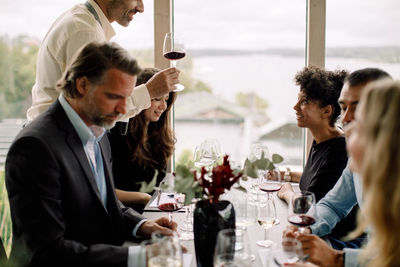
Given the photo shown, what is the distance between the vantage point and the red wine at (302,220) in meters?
1.45

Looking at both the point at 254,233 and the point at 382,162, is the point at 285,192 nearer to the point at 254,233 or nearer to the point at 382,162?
the point at 254,233

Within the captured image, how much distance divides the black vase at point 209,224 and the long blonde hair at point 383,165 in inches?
17.5

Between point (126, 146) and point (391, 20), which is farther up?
point (391, 20)

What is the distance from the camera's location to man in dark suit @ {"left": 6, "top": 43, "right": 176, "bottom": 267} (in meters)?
1.30

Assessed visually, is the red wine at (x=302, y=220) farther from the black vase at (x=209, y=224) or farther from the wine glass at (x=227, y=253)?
the wine glass at (x=227, y=253)

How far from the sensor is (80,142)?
5.14 ft

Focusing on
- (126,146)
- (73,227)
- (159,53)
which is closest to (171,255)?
(73,227)

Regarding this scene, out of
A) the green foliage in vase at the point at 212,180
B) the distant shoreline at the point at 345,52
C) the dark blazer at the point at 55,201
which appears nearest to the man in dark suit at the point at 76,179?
the dark blazer at the point at 55,201

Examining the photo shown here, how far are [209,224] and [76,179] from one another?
21.5 inches

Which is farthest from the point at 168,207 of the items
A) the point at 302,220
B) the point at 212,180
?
the point at 302,220

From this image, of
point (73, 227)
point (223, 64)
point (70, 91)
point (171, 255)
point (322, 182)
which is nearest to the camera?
point (171, 255)

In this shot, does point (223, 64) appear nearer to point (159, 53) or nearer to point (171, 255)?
point (159, 53)

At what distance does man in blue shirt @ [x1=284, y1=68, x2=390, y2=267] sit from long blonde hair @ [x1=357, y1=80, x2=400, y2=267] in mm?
373

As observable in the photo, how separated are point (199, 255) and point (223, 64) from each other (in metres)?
2.18
